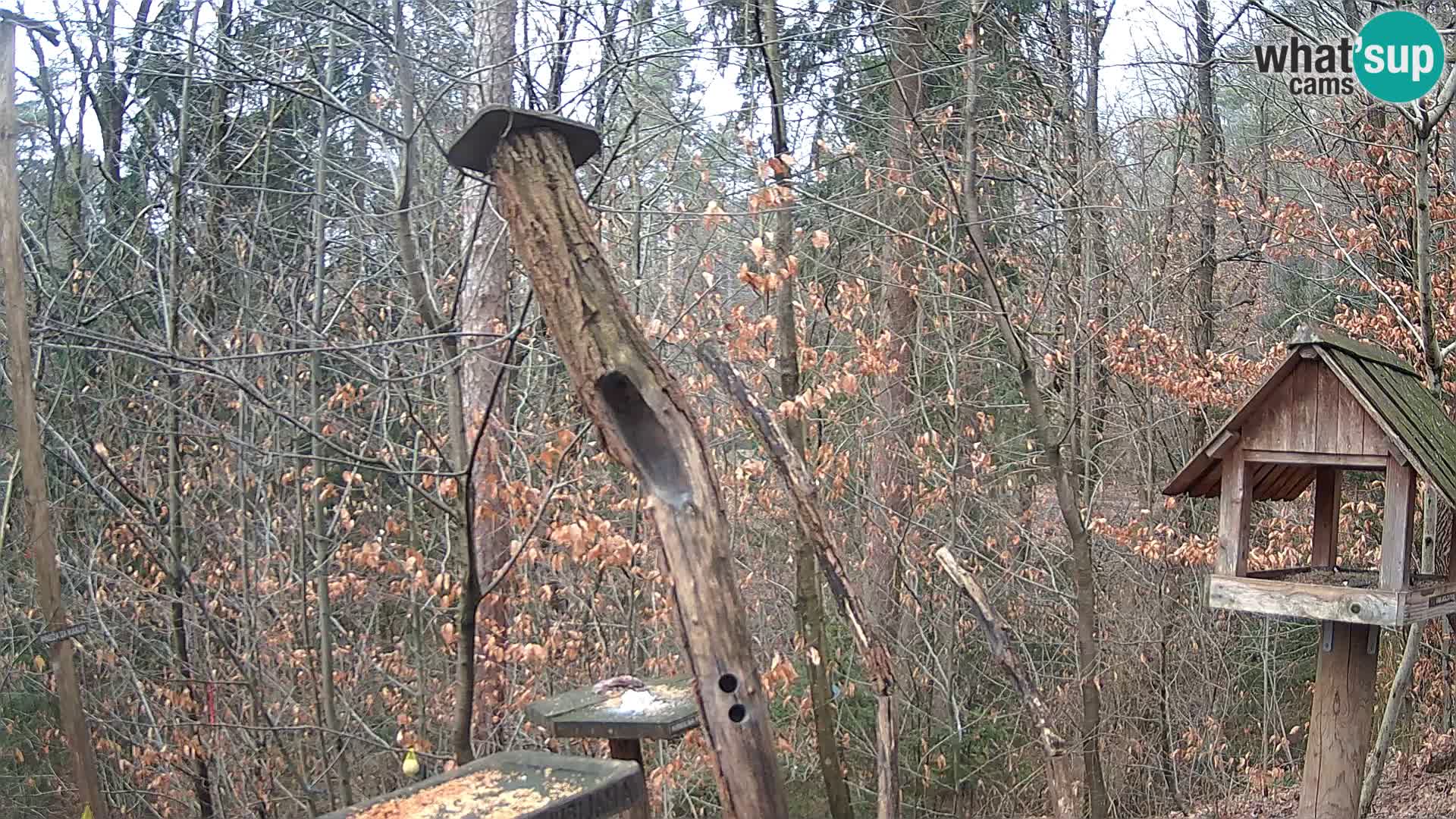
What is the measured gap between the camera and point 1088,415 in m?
8.72

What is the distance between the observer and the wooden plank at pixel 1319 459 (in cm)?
371

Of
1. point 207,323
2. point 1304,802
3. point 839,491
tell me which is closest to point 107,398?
point 207,323

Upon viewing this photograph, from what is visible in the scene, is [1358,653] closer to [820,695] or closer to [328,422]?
[820,695]

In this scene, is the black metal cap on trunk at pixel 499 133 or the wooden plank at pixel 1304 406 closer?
the black metal cap on trunk at pixel 499 133

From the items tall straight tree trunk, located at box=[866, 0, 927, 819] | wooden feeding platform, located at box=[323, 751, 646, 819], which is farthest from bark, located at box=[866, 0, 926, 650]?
wooden feeding platform, located at box=[323, 751, 646, 819]

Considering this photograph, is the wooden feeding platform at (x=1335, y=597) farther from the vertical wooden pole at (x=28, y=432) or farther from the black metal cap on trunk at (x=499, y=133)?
the vertical wooden pole at (x=28, y=432)

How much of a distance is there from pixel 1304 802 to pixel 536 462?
4284 millimetres

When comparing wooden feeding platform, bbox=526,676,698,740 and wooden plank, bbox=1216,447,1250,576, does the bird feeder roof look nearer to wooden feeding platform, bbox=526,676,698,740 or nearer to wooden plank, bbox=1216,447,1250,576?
wooden plank, bbox=1216,447,1250,576

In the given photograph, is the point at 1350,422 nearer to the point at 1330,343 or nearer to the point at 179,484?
the point at 1330,343

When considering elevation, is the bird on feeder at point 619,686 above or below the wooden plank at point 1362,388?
below

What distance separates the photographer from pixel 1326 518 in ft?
14.3

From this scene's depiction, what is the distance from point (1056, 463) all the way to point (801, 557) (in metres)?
1.73

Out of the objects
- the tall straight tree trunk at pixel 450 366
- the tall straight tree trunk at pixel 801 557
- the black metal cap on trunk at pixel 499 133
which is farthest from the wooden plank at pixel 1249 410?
the tall straight tree trunk at pixel 801 557

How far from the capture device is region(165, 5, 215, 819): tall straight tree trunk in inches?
233
